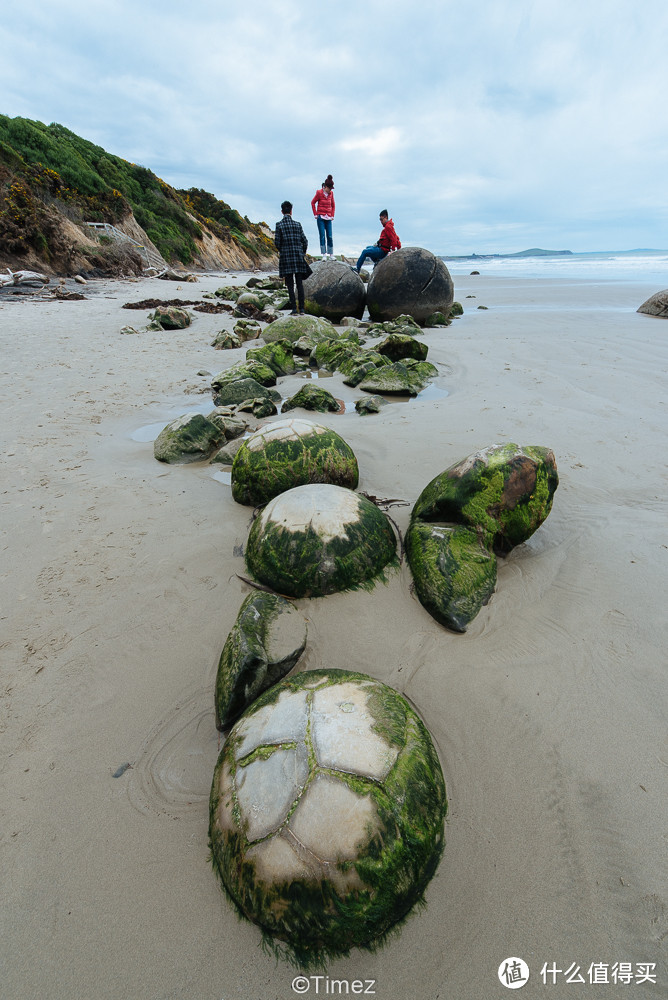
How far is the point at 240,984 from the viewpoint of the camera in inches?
42.7

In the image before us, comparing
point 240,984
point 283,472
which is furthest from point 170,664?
point 283,472

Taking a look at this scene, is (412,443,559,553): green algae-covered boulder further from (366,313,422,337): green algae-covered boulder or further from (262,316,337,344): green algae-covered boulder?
(366,313,422,337): green algae-covered boulder

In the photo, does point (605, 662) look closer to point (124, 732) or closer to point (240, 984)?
point (240, 984)

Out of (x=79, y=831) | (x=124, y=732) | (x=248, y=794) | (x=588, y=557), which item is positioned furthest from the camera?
(x=588, y=557)

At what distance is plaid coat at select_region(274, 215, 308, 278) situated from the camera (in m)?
8.67

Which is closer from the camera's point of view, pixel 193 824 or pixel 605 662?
pixel 193 824

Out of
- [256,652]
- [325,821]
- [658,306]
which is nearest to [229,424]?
[256,652]

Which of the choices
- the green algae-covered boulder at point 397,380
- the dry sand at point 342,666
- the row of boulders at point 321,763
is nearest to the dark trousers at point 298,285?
the green algae-covered boulder at point 397,380

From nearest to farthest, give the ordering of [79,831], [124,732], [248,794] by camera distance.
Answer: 1. [248,794]
2. [79,831]
3. [124,732]

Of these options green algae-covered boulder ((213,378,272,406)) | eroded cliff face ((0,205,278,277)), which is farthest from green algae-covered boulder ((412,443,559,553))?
eroded cliff face ((0,205,278,277))

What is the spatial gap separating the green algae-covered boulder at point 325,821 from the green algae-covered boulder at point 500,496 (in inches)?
44.4

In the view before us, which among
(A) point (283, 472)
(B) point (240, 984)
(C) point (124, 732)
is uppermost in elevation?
(A) point (283, 472)

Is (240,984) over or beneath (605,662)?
beneath

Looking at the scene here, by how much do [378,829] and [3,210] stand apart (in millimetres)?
19766
